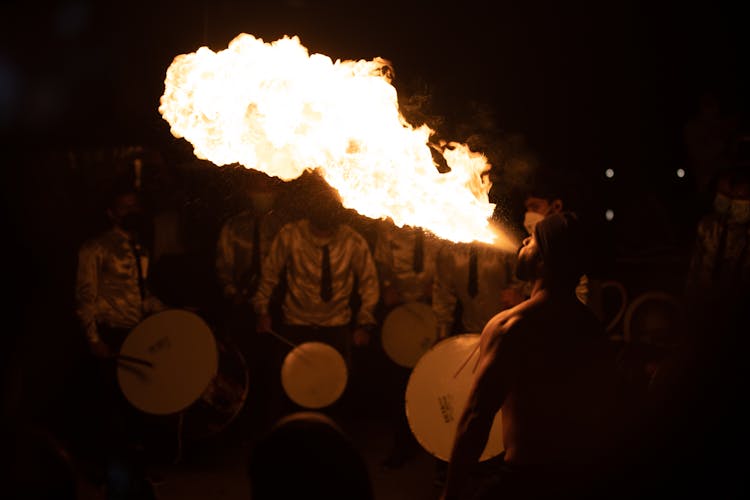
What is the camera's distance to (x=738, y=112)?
1066 cm

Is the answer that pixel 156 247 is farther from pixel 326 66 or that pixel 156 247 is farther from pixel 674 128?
pixel 674 128

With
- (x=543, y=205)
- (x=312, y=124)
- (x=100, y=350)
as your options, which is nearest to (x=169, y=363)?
(x=100, y=350)

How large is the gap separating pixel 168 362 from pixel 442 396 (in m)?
2.70

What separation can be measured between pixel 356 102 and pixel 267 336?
2.85 m

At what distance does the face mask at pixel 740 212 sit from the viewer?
8.52 meters

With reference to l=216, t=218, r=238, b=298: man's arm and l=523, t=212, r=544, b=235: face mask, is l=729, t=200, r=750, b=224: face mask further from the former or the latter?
l=216, t=218, r=238, b=298: man's arm

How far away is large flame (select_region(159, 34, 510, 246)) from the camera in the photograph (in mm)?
5234

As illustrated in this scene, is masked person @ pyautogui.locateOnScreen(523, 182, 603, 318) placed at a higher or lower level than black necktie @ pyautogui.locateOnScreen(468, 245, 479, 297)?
higher

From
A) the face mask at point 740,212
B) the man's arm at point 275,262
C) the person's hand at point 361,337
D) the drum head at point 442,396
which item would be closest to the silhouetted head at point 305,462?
the drum head at point 442,396

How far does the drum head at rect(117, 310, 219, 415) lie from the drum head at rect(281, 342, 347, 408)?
72 centimetres

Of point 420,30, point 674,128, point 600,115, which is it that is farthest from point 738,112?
point 420,30

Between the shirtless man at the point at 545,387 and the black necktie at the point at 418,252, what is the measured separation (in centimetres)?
444

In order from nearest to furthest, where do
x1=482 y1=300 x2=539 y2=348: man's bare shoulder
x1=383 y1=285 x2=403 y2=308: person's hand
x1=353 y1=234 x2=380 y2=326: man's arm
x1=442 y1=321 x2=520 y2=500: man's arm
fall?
x1=442 y1=321 x2=520 y2=500: man's arm, x1=482 y1=300 x2=539 y2=348: man's bare shoulder, x1=353 y1=234 x2=380 y2=326: man's arm, x1=383 y1=285 x2=403 y2=308: person's hand

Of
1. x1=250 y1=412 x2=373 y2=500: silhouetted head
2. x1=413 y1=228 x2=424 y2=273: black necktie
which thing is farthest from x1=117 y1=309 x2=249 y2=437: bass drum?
x1=250 y1=412 x2=373 y2=500: silhouetted head
